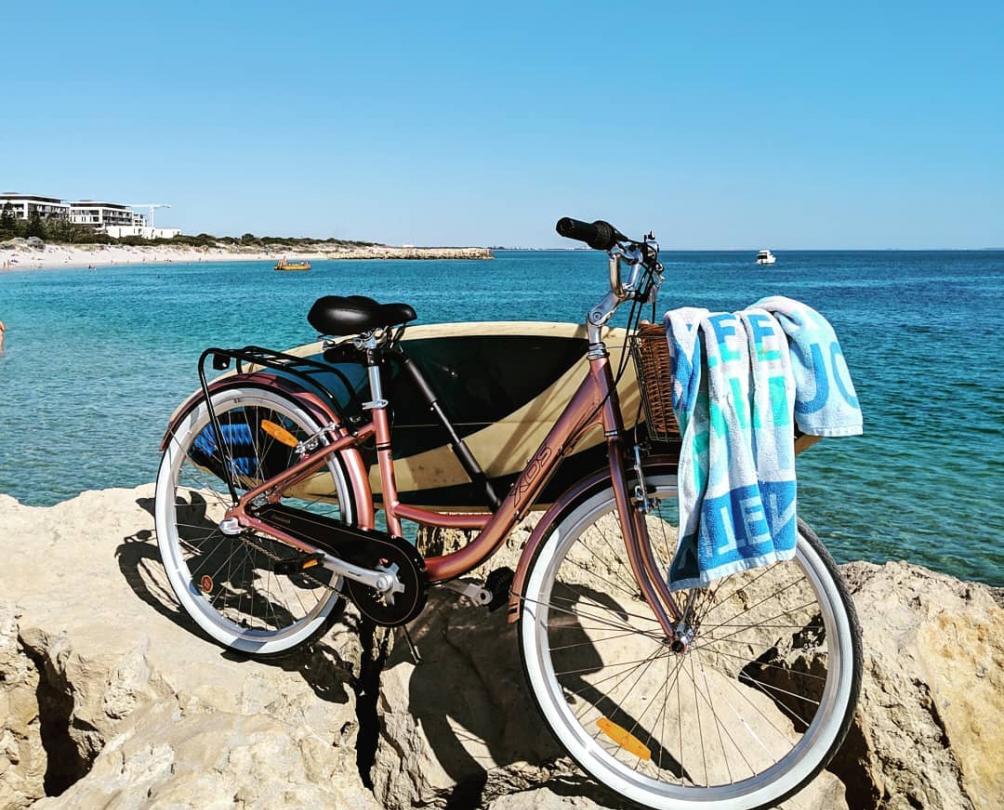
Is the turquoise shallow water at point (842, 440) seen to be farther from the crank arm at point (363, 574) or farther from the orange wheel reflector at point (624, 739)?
the crank arm at point (363, 574)

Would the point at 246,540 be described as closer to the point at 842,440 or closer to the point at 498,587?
the point at 498,587

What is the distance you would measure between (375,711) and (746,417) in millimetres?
1843

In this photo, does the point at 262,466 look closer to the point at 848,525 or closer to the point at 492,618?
the point at 492,618

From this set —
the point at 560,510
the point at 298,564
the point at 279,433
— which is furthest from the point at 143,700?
the point at 560,510

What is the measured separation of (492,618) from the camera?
3320 mm

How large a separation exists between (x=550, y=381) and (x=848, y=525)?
4973 mm

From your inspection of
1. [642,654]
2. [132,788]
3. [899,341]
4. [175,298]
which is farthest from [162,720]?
[175,298]

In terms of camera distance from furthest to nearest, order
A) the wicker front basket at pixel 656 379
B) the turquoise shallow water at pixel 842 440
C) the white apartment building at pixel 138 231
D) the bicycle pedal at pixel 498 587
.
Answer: the white apartment building at pixel 138 231 < the turquoise shallow water at pixel 842 440 < the bicycle pedal at pixel 498 587 < the wicker front basket at pixel 656 379

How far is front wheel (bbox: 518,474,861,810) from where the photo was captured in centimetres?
237

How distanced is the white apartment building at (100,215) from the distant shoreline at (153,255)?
2401cm

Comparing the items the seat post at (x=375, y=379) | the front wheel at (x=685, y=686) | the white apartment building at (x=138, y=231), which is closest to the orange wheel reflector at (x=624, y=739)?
the front wheel at (x=685, y=686)

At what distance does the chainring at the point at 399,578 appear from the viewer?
9.67 feet

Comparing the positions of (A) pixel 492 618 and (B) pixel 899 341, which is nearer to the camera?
(A) pixel 492 618

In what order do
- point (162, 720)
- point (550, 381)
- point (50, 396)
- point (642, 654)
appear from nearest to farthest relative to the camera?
point (162, 720), point (642, 654), point (550, 381), point (50, 396)
